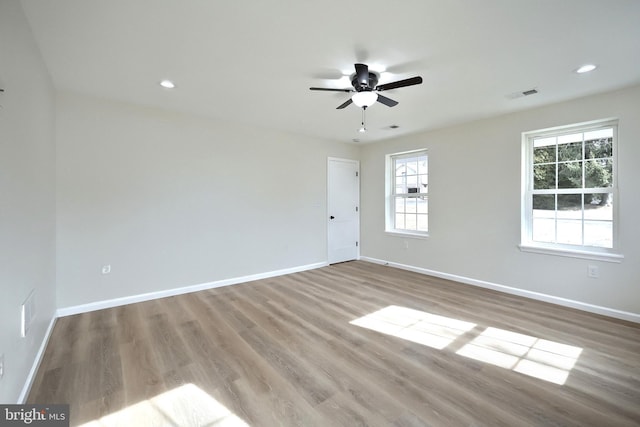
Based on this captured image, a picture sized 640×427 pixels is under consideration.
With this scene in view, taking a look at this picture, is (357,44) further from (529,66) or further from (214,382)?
(214,382)

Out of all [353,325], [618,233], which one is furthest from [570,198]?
[353,325]

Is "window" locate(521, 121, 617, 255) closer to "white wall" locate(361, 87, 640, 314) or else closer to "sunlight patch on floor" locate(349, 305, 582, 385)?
"white wall" locate(361, 87, 640, 314)

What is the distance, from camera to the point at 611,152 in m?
3.21

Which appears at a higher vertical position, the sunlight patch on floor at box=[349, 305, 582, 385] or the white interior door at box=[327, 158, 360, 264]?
the white interior door at box=[327, 158, 360, 264]

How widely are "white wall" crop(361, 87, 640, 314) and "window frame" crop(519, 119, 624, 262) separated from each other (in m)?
0.07

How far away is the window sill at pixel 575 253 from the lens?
3115 mm

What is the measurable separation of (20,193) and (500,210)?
16.6 ft

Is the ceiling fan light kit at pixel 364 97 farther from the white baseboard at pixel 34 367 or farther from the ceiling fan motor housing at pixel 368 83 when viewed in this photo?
the white baseboard at pixel 34 367

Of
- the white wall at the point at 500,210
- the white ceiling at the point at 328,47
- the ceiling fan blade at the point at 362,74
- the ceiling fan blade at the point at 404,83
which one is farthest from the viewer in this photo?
the white wall at the point at 500,210

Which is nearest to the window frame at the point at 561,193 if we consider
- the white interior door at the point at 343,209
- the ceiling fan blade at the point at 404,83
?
the ceiling fan blade at the point at 404,83

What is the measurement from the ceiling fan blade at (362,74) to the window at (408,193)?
9.37ft

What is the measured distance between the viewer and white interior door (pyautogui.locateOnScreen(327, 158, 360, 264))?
5.63m

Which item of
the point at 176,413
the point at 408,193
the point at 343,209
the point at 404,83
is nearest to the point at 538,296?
the point at 408,193

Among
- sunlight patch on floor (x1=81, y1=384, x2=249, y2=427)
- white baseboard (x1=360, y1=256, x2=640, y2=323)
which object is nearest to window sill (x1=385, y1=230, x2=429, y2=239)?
white baseboard (x1=360, y1=256, x2=640, y2=323)
